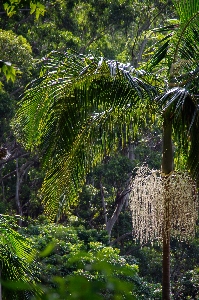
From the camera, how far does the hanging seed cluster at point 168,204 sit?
508 cm

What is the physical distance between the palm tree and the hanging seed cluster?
94 mm

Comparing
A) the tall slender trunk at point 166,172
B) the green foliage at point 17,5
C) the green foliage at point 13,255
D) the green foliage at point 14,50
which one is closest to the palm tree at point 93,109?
the tall slender trunk at point 166,172

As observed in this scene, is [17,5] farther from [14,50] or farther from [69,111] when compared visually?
[14,50]

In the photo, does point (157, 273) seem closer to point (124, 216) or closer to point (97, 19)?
point (124, 216)

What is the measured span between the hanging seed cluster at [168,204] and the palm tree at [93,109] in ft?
0.31

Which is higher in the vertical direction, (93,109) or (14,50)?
(14,50)

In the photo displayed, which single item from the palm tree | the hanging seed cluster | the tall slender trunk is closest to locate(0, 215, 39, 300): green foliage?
the palm tree

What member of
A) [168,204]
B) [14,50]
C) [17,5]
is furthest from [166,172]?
[14,50]

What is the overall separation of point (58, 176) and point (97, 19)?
38.2 feet

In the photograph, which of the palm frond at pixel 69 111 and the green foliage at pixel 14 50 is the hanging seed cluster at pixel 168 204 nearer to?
the palm frond at pixel 69 111

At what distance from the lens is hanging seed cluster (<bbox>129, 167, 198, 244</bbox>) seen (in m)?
5.08

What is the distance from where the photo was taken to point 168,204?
511cm

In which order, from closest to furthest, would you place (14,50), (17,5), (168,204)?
(17,5)
(168,204)
(14,50)

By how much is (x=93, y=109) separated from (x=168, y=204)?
1141 millimetres
